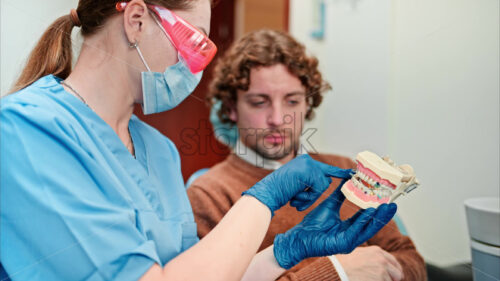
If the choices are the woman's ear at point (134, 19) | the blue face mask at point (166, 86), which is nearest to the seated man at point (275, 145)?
the blue face mask at point (166, 86)

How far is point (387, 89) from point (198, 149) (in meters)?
0.44

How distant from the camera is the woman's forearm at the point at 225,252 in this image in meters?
0.55

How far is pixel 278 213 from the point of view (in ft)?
2.48

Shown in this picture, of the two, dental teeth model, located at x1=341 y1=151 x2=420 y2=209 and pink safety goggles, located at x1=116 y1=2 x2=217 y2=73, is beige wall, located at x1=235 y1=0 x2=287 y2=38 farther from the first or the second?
dental teeth model, located at x1=341 y1=151 x2=420 y2=209

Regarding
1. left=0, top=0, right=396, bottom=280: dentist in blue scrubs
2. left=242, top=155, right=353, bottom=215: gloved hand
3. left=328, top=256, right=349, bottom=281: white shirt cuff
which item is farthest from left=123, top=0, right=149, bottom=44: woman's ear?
left=328, top=256, right=349, bottom=281: white shirt cuff

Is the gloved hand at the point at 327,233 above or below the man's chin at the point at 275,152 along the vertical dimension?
below

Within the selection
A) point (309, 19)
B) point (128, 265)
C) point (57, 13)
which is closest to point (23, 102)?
point (57, 13)

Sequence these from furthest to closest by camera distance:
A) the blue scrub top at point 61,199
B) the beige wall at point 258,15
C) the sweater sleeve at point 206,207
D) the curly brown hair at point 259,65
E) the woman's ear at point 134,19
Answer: the beige wall at point 258,15, the curly brown hair at point 259,65, the sweater sleeve at point 206,207, the woman's ear at point 134,19, the blue scrub top at point 61,199

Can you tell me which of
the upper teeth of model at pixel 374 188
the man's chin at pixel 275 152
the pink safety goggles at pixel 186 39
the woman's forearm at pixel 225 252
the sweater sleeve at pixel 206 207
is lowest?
the sweater sleeve at pixel 206 207

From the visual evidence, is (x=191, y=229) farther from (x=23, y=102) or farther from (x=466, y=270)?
(x=466, y=270)

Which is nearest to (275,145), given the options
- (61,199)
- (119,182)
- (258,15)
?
(119,182)

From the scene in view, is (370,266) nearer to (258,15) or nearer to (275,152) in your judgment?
(275,152)

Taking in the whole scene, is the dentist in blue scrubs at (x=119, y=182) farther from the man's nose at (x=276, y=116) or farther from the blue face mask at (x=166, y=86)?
the man's nose at (x=276, y=116)

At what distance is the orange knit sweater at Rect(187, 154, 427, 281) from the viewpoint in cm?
72
